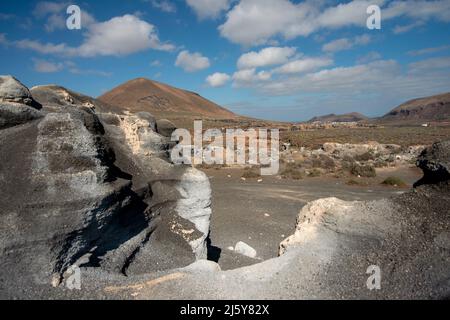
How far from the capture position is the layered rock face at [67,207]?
15.3 feet

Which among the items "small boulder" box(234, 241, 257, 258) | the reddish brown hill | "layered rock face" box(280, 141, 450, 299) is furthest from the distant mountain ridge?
"layered rock face" box(280, 141, 450, 299)

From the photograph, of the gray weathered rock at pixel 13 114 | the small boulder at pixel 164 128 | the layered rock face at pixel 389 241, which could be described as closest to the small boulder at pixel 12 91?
the gray weathered rock at pixel 13 114

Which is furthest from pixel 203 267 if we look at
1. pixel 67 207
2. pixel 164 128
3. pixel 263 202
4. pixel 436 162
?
pixel 263 202

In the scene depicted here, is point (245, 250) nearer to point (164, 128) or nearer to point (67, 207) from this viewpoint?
point (164, 128)

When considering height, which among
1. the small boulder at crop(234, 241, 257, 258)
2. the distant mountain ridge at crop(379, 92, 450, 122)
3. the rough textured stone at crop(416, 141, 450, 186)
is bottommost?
the small boulder at crop(234, 241, 257, 258)

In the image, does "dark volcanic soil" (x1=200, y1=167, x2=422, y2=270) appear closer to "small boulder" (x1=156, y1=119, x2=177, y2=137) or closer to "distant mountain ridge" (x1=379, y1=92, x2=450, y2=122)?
"small boulder" (x1=156, y1=119, x2=177, y2=137)

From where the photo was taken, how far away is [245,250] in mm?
10961

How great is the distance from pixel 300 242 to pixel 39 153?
4660mm

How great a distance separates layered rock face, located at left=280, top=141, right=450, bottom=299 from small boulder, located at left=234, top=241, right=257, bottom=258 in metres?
4.25

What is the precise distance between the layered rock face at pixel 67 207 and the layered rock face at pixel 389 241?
290cm

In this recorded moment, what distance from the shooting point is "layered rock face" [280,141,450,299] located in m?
4.73

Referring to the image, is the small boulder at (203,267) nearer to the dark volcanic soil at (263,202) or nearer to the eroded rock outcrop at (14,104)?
the eroded rock outcrop at (14,104)

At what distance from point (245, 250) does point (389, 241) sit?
19.7ft
